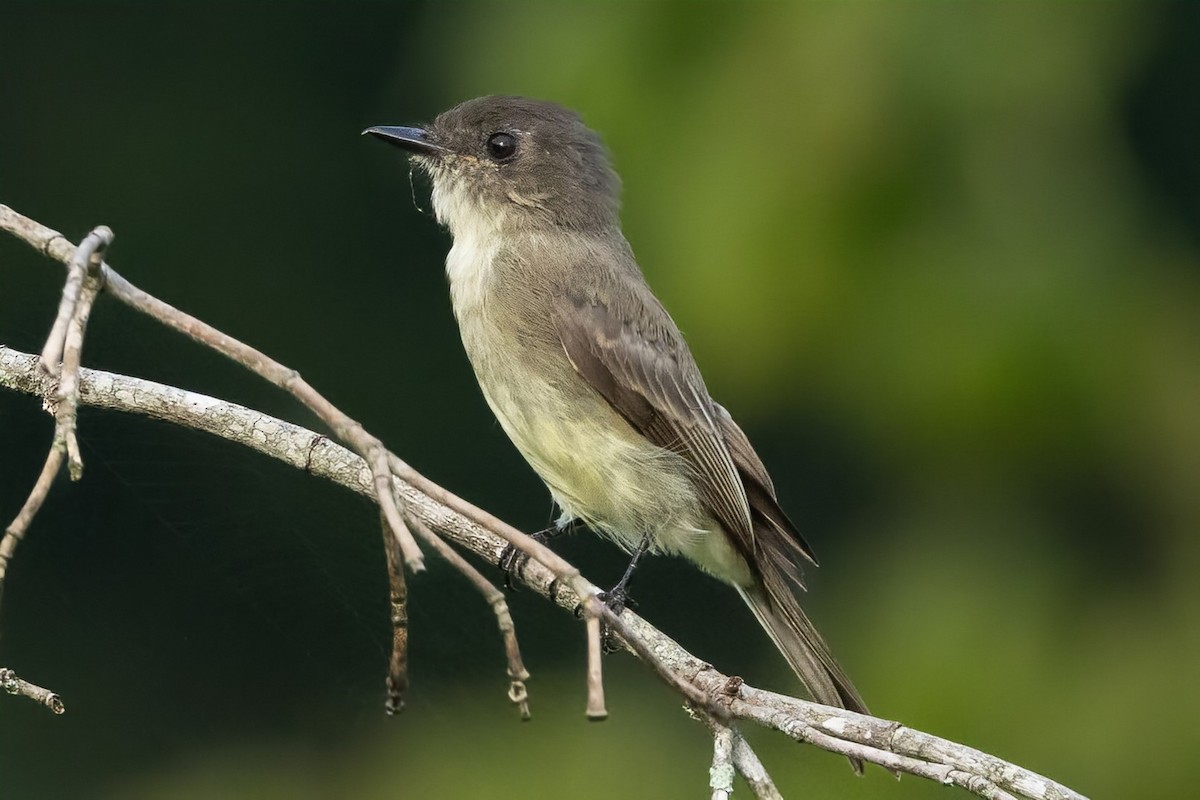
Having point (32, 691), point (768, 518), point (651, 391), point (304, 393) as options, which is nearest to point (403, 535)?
point (304, 393)

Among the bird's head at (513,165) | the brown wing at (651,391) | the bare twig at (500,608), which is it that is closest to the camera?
the bare twig at (500,608)

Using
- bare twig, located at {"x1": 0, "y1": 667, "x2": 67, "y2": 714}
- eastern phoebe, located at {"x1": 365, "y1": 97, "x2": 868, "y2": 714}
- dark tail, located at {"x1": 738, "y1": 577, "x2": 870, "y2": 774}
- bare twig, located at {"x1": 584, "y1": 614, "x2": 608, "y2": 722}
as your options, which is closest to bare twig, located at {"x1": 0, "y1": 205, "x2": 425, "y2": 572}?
bare twig, located at {"x1": 584, "y1": 614, "x2": 608, "y2": 722}

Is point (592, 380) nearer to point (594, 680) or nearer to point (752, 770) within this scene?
point (752, 770)

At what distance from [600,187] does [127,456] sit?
5.11 ft

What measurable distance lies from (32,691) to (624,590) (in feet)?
5.93

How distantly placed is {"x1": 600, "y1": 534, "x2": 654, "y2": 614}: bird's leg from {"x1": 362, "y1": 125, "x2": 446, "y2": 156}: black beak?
4.31 ft

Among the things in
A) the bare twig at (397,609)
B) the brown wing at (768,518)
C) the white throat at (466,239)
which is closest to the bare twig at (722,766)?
the bare twig at (397,609)

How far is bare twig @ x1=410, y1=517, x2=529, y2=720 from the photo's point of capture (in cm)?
213

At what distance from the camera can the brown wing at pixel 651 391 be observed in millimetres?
4016

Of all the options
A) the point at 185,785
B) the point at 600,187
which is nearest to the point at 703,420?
the point at 600,187

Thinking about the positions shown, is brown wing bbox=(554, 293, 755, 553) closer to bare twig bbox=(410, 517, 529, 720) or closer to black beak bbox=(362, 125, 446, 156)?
black beak bbox=(362, 125, 446, 156)

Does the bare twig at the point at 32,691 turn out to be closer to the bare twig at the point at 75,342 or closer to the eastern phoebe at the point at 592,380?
the bare twig at the point at 75,342

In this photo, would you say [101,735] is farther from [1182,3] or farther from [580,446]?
[1182,3]

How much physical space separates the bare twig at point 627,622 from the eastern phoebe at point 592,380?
13.2 inches
